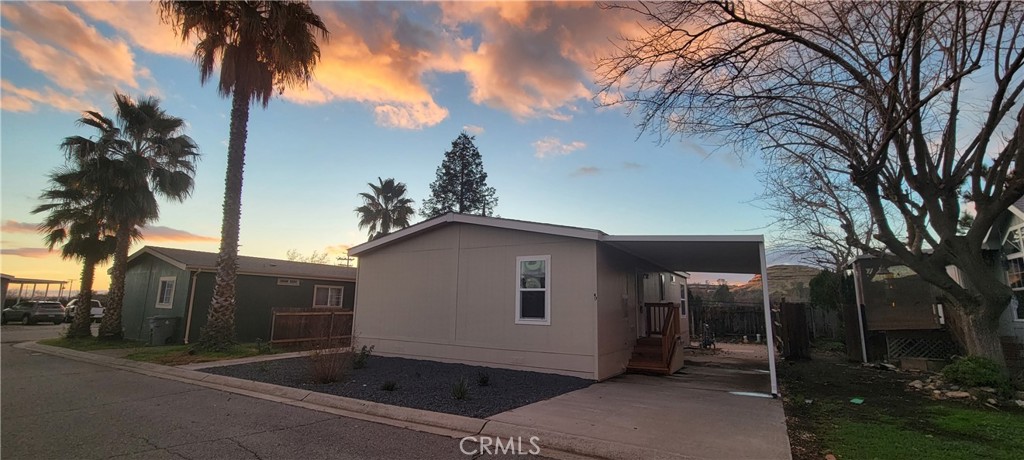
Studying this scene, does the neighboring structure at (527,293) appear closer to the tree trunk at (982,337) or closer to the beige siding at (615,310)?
the beige siding at (615,310)

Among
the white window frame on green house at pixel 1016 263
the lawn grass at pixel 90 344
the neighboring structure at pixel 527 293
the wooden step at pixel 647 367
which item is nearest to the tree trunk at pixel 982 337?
the neighboring structure at pixel 527 293

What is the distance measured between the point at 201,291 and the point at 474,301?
36.4 ft

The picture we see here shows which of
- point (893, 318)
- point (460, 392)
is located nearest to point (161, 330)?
point (460, 392)

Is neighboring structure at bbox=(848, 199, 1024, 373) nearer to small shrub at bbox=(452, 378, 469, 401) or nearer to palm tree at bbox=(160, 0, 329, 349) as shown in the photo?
small shrub at bbox=(452, 378, 469, 401)

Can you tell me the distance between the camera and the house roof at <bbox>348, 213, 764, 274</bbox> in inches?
341

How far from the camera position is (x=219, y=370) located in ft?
31.6

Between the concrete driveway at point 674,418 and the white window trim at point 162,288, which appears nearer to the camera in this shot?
the concrete driveway at point 674,418

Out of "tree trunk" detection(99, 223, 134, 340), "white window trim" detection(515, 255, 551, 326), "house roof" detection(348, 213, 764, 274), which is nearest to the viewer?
"house roof" detection(348, 213, 764, 274)

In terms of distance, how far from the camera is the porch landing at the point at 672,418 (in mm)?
4734

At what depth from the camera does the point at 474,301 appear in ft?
35.5

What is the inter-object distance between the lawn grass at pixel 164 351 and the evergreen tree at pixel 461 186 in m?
20.2

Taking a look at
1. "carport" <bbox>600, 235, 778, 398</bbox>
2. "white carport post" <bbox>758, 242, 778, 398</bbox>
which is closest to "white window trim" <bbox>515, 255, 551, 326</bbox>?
"carport" <bbox>600, 235, 778, 398</bbox>

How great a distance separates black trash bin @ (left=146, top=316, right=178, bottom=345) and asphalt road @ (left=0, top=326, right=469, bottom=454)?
726cm

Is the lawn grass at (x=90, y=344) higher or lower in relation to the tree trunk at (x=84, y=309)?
lower
